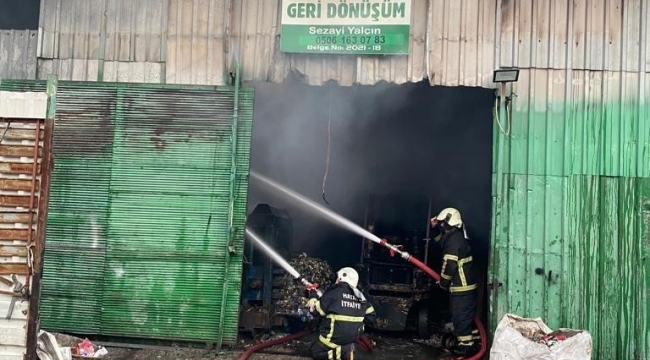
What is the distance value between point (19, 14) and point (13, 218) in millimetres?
5514

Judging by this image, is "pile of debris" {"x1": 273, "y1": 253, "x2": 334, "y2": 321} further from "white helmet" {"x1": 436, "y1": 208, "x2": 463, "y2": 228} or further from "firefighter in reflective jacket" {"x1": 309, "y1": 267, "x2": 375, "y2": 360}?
"white helmet" {"x1": 436, "y1": 208, "x2": 463, "y2": 228}

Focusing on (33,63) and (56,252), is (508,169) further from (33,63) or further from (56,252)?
(33,63)

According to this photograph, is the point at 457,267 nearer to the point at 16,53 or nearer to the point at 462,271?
the point at 462,271

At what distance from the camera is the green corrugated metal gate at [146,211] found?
763 centimetres

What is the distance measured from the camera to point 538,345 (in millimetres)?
6359

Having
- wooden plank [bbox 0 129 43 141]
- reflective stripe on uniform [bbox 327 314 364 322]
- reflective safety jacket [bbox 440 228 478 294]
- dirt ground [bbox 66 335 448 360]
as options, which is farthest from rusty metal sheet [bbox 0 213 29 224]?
reflective safety jacket [bbox 440 228 478 294]

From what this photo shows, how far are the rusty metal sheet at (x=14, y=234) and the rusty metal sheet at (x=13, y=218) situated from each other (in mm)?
84

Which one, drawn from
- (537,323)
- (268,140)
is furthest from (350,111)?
(537,323)

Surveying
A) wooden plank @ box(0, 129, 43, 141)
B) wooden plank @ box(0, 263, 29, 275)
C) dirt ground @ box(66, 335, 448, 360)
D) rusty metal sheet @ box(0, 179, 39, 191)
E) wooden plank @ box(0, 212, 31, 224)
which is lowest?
dirt ground @ box(66, 335, 448, 360)

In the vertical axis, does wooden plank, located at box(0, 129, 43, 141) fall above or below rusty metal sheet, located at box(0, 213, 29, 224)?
above

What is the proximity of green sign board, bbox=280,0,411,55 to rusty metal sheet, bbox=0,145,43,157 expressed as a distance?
3.49m

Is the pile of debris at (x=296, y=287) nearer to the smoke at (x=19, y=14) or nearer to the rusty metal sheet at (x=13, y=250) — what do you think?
the rusty metal sheet at (x=13, y=250)

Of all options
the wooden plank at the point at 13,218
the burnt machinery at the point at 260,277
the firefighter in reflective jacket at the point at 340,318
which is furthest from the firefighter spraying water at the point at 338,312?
the wooden plank at the point at 13,218

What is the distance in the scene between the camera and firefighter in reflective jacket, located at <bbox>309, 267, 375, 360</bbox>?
6852 mm
